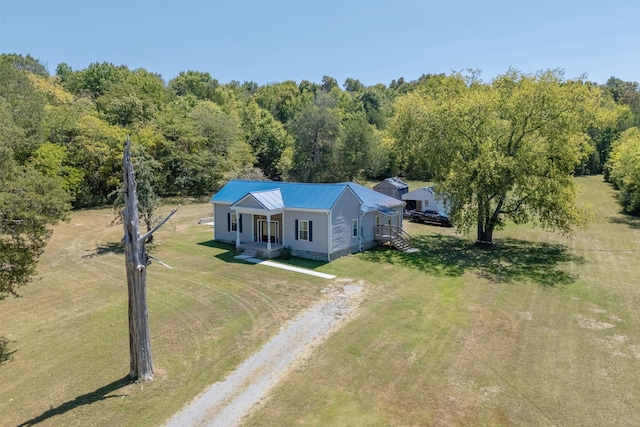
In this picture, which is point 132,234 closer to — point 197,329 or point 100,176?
point 197,329

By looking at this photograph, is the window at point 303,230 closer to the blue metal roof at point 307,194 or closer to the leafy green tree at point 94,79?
the blue metal roof at point 307,194

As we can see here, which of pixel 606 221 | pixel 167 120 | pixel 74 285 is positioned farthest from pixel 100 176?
pixel 606 221

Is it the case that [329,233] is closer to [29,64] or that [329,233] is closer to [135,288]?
[135,288]

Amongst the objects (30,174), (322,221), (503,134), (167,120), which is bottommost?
(322,221)

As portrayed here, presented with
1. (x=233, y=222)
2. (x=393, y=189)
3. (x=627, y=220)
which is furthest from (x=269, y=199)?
(x=627, y=220)

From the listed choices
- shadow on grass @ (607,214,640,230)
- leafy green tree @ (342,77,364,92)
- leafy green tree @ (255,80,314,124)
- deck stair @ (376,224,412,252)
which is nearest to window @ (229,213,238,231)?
deck stair @ (376,224,412,252)
